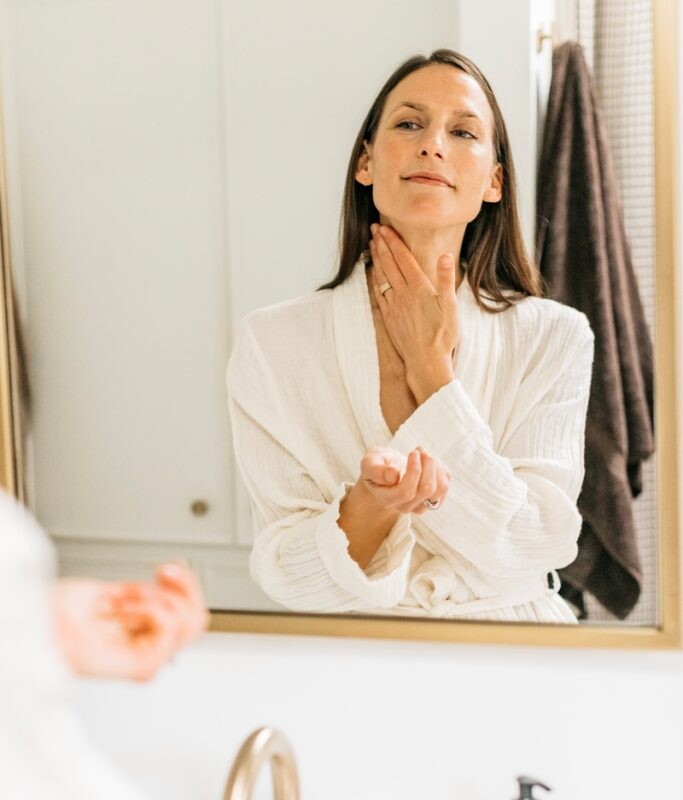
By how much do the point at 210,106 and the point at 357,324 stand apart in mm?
270

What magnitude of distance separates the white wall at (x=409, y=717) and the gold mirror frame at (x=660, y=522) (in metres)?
0.03

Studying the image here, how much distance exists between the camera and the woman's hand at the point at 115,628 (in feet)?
1.33

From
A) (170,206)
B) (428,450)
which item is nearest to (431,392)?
(428,450)

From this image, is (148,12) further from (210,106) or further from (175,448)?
(175,448)

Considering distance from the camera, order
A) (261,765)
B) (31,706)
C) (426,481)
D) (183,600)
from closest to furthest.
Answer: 1. (31,706)
2. (183,600)
3. (261,765)
4. (426,481)

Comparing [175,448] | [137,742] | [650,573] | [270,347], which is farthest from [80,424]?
[650,573]

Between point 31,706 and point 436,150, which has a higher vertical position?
point 436,150

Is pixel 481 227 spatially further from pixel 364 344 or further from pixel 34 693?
pixel 34 693

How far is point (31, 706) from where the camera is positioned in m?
0.34

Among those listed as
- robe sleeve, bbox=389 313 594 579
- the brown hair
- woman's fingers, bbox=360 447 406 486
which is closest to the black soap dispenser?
robe sleeve, bbox=389 313 594 579

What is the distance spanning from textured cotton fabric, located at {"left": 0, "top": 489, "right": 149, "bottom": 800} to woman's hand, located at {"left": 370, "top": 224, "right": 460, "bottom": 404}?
0.58 m

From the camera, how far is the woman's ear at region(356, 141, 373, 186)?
89 centimetres

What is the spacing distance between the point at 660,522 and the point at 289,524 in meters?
0.37

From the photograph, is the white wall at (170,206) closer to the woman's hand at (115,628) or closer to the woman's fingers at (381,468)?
the woman's fingers at (381,468)
